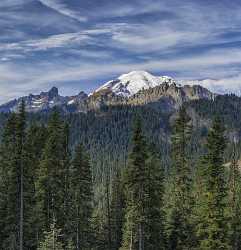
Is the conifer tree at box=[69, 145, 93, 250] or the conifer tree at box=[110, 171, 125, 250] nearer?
the conifer tree at box=[69, 145, 93, 250]

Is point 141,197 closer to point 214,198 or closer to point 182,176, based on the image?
point 182,176

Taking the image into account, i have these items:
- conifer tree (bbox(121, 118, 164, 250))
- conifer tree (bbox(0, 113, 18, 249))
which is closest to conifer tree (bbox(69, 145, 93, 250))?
conifer tree (bbox(121, 118, 164, 250))

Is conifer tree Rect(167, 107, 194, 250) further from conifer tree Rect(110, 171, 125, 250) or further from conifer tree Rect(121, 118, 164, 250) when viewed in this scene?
conifer tree Rect(110, 171, 125, 250)

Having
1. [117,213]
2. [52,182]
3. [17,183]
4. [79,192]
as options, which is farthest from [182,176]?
[117,213]

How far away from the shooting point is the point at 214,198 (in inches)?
1743

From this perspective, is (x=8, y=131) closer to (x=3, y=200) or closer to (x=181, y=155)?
(x=3, y=200)

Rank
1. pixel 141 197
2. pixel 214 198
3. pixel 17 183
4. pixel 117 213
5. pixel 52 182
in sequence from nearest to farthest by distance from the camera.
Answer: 1. pixel 214 198
2. pixel 17 183
3. pixel 141 197
4. pixel 52 182
5. pixel 117 213

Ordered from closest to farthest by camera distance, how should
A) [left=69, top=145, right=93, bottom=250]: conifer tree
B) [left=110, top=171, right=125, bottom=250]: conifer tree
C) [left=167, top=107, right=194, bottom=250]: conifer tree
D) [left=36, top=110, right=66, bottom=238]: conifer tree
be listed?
[left=36, top=110, right=66, bottom=238]: conifer tree → [left=167, top=107, right=194, bottom=250]: conifer tree → [left=69, top=145, right=93, bottom=250]: conifer tree → [left=110, top=171, right=125, bottom=250]: conifer tree

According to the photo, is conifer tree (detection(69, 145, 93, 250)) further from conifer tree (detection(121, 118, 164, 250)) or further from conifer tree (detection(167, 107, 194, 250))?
conifer tree (detection(167, 107, 194, 250))

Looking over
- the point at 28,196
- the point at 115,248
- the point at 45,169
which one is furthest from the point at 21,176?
the point at 115,248

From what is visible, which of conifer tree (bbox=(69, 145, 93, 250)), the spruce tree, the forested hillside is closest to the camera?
the spruce tree

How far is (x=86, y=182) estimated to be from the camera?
54250 mm

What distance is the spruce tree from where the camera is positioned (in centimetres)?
4409

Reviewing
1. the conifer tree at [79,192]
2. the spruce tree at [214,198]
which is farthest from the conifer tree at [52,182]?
the spruce tree at [214,198]
